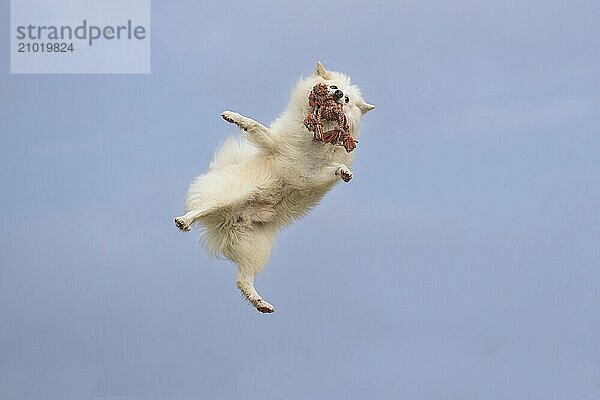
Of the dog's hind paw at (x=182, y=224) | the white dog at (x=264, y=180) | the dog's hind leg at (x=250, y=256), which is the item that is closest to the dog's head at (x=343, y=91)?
the white dog at (x=264, y=180)

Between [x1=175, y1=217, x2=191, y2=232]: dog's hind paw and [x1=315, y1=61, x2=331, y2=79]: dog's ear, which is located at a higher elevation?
[x1=315, y1=61, x2=331, y2=79]: dog's ear

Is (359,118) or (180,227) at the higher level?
(359,118)

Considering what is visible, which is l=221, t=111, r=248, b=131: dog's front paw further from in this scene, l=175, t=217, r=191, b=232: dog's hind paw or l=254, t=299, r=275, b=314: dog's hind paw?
l=254, t=299, r=275, b=314: dog's hind paw

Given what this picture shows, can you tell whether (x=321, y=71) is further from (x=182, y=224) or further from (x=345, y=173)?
(x=182, y=224)

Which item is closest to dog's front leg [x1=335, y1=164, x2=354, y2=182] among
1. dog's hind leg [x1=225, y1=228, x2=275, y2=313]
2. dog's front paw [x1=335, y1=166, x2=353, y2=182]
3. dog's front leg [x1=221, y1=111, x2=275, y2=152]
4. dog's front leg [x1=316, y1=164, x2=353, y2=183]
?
dog's front paw [x1=335, y1=166, x2=353, y2=182]

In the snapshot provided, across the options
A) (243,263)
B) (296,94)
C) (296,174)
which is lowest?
(243,263)

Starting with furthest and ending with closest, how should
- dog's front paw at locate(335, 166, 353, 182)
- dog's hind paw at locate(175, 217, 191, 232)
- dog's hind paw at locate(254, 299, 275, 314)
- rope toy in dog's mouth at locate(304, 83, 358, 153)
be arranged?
dog's hind paw at locate(254, 299, 275, 314) < rope toy in dog's mouth at locate(304, 83, 358, 153) < dog's front paw at locate(335, 166, 353, 182) < dog's hind paw at locate(175, 217, 191, 232)

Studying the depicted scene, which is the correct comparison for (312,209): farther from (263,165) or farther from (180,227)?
(180,227)

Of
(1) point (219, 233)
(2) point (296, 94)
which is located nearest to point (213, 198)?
(1) point (219, 233)
